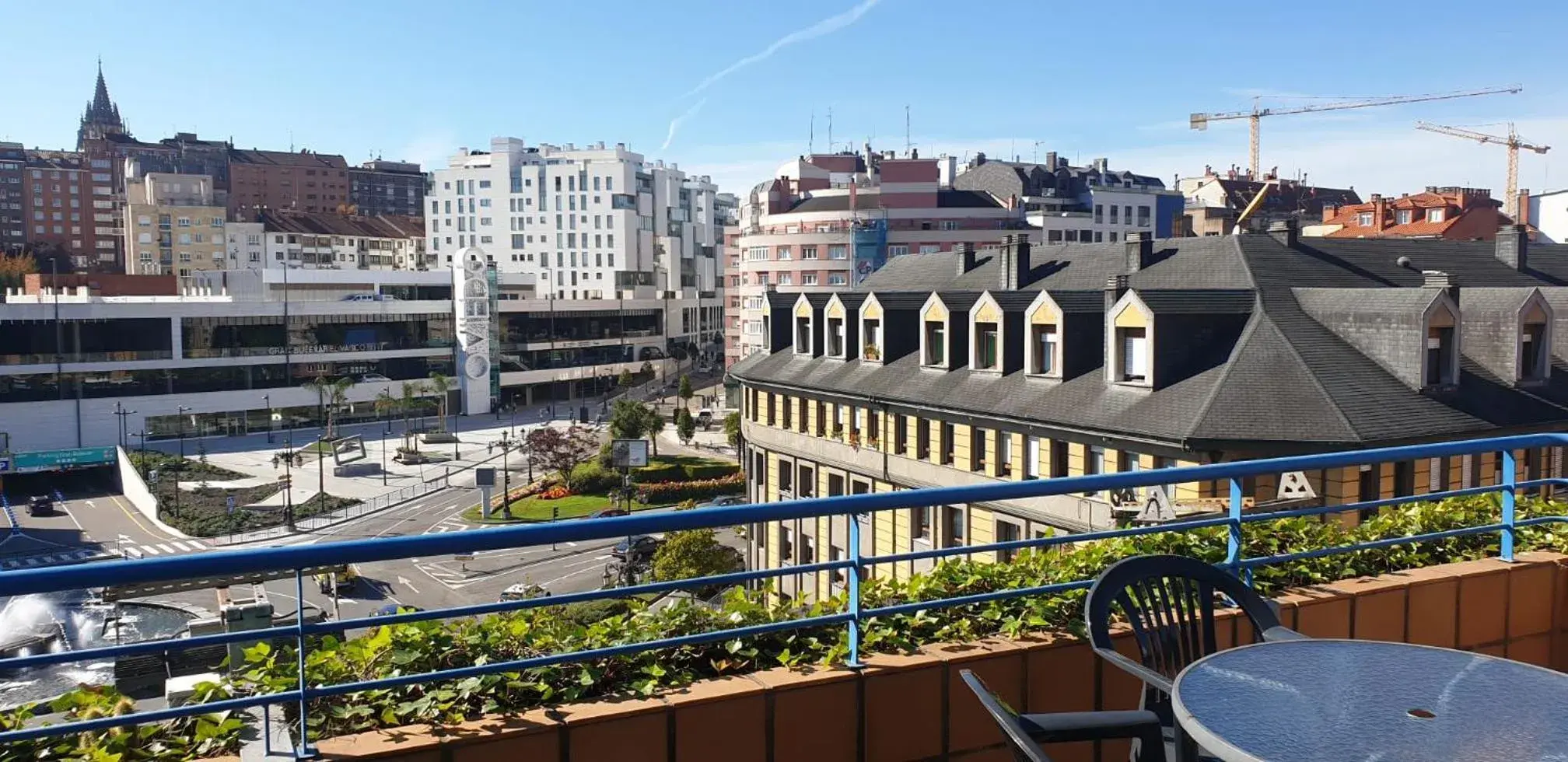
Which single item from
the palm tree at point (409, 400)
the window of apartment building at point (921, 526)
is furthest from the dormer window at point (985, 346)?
the palm tree at point (409, 400)

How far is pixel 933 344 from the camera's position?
30.9 m

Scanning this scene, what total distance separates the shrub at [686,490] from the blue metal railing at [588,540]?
170 feet

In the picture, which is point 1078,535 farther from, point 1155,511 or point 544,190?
point 544,190

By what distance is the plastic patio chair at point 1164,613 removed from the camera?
11.1ft

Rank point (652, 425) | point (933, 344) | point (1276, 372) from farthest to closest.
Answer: point (652, 425) < point (933, 344) < point (1276, 372)

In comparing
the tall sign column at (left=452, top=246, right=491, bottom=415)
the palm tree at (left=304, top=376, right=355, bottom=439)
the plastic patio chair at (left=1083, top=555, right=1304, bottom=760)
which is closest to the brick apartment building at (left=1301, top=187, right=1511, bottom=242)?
the tall sign column at (left=452, top=246, right=491, bottom=415)

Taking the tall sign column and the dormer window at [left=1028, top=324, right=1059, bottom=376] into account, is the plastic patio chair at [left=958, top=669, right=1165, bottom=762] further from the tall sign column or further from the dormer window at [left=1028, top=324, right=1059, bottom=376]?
the tall sign column

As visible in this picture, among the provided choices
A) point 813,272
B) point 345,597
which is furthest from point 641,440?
point 813,272

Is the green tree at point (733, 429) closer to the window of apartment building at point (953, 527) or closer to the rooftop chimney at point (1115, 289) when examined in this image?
the window of apartment building at point (953, 527)

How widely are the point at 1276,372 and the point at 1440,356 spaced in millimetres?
3341

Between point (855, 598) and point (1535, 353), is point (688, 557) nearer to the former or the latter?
point (1535, 353)

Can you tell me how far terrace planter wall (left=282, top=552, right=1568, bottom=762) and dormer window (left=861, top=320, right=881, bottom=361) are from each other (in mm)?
27738

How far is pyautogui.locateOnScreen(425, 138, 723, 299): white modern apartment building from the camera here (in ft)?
389

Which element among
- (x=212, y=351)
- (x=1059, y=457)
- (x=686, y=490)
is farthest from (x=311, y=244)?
(x=1059, y=457)
